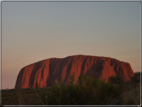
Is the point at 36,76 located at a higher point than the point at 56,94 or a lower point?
lower

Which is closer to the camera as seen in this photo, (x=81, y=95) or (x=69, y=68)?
(x=81, y=95)

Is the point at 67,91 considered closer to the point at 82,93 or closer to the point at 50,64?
the point at 82,93

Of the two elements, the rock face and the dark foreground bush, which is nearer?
the dark foreground bush

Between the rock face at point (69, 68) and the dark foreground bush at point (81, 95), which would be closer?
the dark foreground bush at point (81, 95)

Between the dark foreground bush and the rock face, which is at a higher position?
the dark foreground bush

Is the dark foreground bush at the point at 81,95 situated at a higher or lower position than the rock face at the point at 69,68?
higher

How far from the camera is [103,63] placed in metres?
34.3

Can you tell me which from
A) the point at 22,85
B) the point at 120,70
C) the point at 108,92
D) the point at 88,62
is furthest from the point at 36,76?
the point at 108,92

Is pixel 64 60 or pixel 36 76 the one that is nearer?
pixel 64 60

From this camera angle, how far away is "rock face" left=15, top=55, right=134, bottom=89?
107 feet

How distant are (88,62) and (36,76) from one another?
11676 mm

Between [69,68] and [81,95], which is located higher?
[81,95]

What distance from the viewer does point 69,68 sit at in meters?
34.0

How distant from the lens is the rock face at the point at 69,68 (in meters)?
32.8
